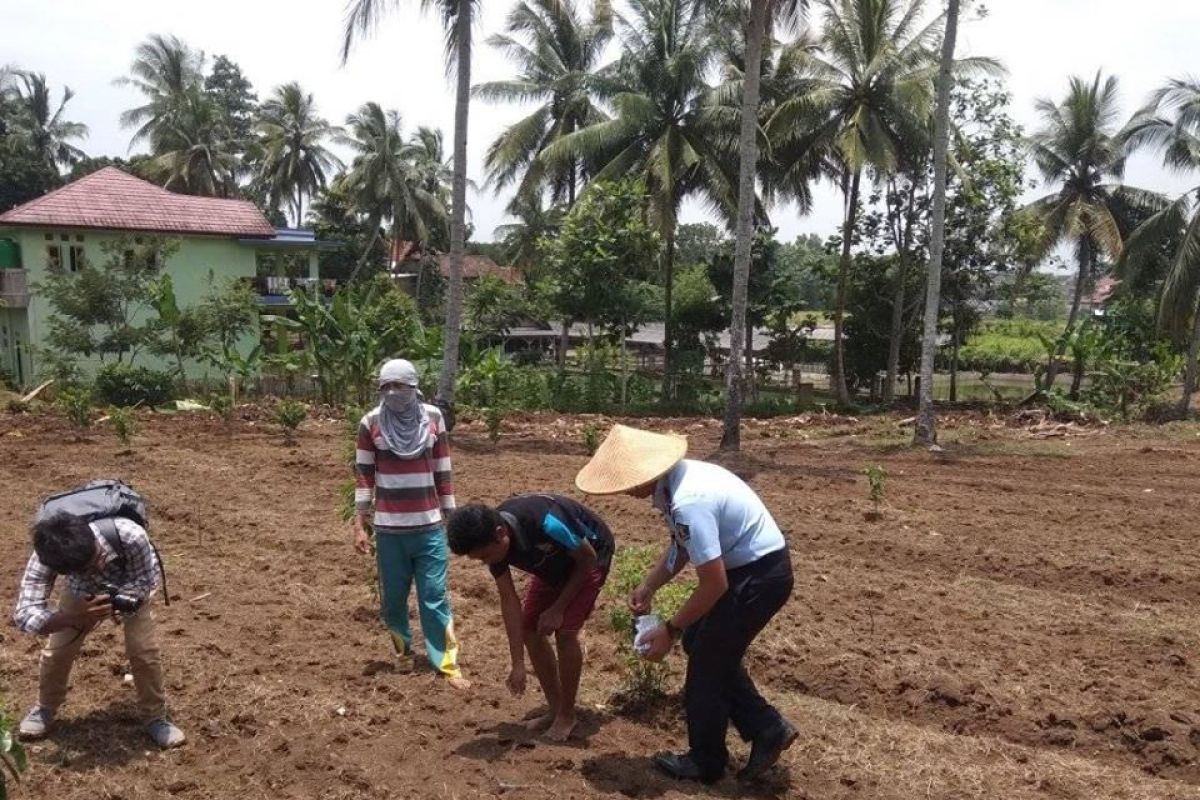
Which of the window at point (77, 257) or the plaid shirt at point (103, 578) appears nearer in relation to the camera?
the plaid shirt at point (103, 578)

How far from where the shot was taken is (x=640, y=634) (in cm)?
389

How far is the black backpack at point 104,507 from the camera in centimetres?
393

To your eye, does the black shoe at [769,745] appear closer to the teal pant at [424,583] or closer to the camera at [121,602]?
the teal pant at [424,583]

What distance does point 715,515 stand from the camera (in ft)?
12.2

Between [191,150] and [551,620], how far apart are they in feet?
129

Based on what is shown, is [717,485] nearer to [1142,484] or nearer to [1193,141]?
[1142,484]

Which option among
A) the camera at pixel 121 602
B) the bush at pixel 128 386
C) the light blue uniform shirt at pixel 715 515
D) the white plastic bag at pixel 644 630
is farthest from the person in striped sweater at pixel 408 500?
the bush at pixel 128 386

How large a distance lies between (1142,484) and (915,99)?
479 inches

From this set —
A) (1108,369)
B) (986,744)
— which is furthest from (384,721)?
(1108,369)

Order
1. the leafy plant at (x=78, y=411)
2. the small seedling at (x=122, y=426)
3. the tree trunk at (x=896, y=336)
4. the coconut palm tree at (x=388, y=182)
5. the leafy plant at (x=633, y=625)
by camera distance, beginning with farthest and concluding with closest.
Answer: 1. the coconut palm tree at (x=388, y=182)
2. the tree trunk at (x=896, y=336)
3. the leafy plant at (x=78, y=411)
4. the small seedling at (x=122, y=426)
5. the leafy plant at (x=633, y=625)

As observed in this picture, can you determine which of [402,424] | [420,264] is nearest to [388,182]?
[420,264]

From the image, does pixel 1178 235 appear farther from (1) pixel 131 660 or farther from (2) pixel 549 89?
(1) pixel 131 660

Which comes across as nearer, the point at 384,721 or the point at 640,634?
the point at 640,634

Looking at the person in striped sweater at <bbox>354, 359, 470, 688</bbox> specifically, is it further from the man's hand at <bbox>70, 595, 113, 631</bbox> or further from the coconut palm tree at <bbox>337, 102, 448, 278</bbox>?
the coconut palm tree at <bbox>337, 102, 448, 278</bbox>
